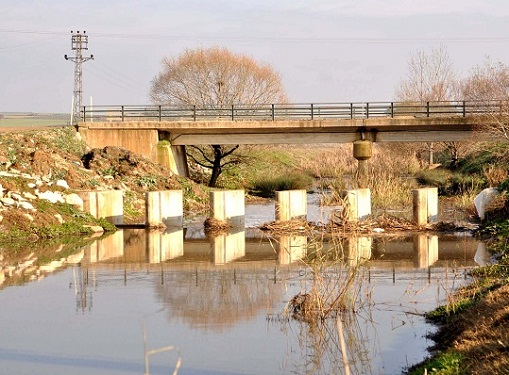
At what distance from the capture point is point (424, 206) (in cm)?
A: 3161

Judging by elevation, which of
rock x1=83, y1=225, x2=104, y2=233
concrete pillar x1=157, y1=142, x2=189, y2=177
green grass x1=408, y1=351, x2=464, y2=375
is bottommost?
green grass x1=408, y1=351, x2=464, y2=375

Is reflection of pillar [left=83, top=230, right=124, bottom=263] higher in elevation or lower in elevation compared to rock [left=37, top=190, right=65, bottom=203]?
lower

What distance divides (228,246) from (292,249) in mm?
1893

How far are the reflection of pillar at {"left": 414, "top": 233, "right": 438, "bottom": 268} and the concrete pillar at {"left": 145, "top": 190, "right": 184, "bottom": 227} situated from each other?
7892mm

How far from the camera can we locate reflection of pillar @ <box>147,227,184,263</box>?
996 inches

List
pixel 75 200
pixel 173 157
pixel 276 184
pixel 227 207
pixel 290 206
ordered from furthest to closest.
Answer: pixel 276 184, pixel 173 157, pixel 227 207, pixel 75 200, pixel 290 206

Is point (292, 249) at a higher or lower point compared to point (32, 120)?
lower

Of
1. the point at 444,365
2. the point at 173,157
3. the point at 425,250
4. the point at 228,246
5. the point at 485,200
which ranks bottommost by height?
the point at 444,365

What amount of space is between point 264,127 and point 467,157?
44.7ft

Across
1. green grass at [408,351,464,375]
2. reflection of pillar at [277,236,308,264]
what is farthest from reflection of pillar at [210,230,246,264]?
green grass at [408,351,464,375]

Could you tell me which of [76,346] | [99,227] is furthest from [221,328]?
[99,227]

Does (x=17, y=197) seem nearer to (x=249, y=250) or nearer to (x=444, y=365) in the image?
(x=249, y=250)

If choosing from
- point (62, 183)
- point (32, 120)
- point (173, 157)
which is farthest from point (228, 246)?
point (32, 120)

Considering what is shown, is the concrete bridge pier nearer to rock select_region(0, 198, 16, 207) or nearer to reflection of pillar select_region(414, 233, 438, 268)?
reflection of pillar select_region(414, 233, 438, 268)
